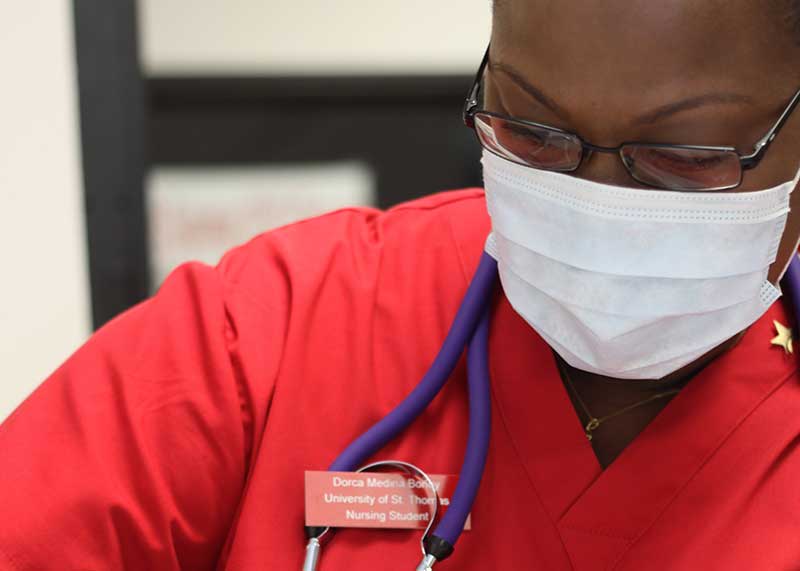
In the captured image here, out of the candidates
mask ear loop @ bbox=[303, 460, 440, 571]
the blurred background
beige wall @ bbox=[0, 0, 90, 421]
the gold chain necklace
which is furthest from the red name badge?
the blurred background

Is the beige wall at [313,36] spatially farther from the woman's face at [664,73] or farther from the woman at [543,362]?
the woman's face at [664,73]

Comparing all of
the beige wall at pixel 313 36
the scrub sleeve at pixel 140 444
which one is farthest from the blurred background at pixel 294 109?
the scrub sleeve at pixel 140 444

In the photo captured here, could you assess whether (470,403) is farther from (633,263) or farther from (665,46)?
(665,46)

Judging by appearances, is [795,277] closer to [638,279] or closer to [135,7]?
[638,279]

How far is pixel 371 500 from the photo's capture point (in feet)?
2.80

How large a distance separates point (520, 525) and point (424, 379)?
5.8 inches

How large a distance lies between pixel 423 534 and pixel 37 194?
0.88 metres

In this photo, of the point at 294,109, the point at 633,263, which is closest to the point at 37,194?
the point at 294,109

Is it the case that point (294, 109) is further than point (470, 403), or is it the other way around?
point (294, 109)

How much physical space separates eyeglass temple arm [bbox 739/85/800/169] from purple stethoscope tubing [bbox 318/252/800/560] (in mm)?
159

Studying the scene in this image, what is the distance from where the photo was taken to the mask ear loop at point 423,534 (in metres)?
0.81

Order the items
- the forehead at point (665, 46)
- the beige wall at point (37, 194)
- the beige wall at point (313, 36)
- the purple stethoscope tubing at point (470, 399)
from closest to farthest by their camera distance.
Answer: the forehead at point (665, 46), the purple stethoscope tubing at point (470, 399), the beige wall at point (37, 194), the beige wall at point (313, 36)

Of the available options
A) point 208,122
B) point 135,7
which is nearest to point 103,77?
point 135,7

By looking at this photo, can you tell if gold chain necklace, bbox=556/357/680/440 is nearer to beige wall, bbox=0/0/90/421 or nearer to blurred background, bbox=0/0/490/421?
beige wall, bbox=0/0/90/421
